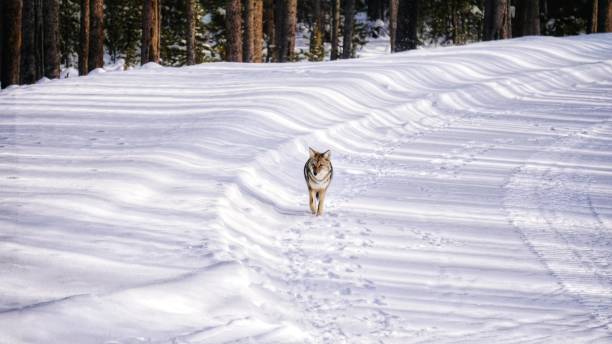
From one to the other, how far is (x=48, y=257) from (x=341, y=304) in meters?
2.69

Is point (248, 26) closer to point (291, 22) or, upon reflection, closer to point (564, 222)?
point (291, 22)

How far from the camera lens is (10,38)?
19.4 meters

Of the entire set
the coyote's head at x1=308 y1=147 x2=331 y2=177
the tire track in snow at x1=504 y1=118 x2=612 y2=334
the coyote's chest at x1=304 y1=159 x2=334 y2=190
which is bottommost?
the tire track in snow at x1=504 y1=118 x2=612 y2=334

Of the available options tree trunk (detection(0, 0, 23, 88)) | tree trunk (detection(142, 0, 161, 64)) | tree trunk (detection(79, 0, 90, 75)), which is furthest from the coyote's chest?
tree trunk (detection(79, 0, 90, 75))

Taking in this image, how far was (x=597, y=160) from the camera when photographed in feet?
38.2

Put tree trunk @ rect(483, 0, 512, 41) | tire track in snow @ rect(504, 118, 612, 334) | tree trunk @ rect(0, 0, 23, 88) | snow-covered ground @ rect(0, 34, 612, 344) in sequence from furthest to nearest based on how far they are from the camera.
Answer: tree trunk @ rect(483, 0, 512, 41) → tree trunk @ rect(0, 0, 23, 88) → tire track in snow @ rect(504, 118, 612, 334) → snow-covered ground @ rect(0, 34, 612, 344)

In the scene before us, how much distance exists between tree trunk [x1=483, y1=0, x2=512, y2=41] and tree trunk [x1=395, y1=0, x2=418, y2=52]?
2.84 meters

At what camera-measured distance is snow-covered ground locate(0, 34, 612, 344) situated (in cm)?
Result: 544

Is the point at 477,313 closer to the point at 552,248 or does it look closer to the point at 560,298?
the point at 560,298

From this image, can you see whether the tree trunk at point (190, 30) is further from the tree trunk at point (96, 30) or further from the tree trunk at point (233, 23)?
the tree trunk at point (233, 23)

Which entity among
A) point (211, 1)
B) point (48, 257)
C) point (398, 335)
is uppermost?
point (211, 1)

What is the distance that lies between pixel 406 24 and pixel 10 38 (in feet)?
48.8

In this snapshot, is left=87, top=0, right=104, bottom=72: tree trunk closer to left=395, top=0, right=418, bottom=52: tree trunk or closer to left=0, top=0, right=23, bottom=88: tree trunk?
left=0, top=0, right=23, bottom=88: tree trunk

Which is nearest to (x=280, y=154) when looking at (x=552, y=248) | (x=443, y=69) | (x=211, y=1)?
(x=552, y=248)
